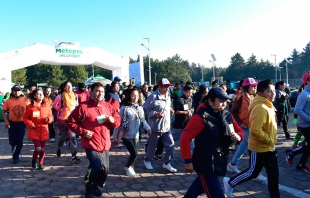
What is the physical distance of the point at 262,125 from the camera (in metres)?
3.21

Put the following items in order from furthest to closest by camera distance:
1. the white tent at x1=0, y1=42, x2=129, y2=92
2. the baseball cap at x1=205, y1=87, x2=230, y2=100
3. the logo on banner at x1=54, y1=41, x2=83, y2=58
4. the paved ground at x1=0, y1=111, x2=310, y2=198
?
the logo on banner at x1=54, y1=41, x2=83, y2=58, the white tent at x1=0, y1=42, x2=129, y2=92, the paved ground at x1=0, y1=111, x2=310, y2=198, the baseball cap at x1=205, y1=87, x2=230, y2=100

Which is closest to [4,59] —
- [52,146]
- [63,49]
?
[63,49]

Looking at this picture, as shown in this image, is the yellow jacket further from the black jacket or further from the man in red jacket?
the man in red jacket

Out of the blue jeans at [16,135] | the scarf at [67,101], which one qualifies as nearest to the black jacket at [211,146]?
the scarf at [67,101]

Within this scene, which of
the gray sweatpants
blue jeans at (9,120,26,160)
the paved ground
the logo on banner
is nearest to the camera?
the paved ground

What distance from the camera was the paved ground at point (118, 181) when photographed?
13.6 feet

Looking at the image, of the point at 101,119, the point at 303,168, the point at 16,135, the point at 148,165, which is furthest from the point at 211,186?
the point at 16,135

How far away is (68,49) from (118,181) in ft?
47.3

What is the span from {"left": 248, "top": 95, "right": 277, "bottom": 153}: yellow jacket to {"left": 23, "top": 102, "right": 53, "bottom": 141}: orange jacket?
420 centimetres

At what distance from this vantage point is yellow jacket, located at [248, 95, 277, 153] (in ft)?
10.5

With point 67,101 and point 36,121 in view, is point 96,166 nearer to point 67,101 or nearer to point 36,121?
point 36,121

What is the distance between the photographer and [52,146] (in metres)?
7.85

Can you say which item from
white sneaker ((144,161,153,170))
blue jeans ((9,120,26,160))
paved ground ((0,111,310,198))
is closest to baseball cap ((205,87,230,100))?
paved ground ((0,111,310,198))

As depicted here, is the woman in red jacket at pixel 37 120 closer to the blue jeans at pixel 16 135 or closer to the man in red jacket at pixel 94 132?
the blue jeans at pixel 16 135
